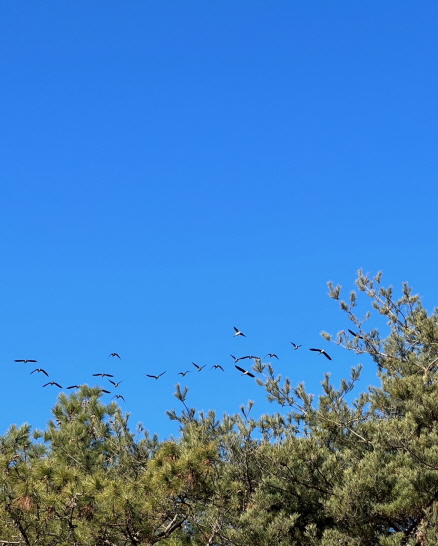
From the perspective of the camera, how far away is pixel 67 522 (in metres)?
8.29

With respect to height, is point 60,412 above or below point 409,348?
above

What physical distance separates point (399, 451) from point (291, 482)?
4.70 ft

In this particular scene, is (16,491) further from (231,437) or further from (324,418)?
(324,418)

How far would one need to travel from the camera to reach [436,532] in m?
7.07

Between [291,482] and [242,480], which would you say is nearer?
[291,482]

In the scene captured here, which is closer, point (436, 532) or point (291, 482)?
point (436, 532)

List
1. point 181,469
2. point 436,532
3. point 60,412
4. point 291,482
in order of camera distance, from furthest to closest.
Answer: point 60,412, point 291,482, point 181,469, point 436,532

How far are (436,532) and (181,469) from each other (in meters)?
2.97

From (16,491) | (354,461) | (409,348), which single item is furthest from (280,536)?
(409,348)

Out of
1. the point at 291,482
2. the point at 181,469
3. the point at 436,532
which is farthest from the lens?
the point at 291,482

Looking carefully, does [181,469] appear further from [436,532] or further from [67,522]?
[436,532]


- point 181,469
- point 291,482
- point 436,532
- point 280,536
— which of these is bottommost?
point 436,532

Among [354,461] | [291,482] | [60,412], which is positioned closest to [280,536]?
[291,482]

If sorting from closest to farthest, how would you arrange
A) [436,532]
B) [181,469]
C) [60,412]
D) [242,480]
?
[436,532] < [181,469] < [242,480] < [60,412]
